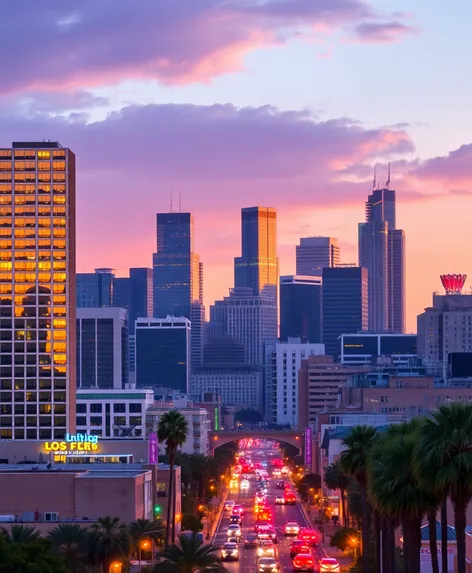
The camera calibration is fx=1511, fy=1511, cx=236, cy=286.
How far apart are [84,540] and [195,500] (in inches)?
3714

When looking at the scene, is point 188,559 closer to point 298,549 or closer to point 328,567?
point 328,567

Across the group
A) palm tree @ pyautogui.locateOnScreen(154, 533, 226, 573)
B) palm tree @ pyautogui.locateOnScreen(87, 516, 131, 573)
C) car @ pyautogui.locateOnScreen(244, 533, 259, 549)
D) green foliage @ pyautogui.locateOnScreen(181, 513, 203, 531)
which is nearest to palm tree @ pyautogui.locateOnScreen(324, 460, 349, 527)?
car @ pyautogui.locateOnScreen(244, 533, 259, 549)

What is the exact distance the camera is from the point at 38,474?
4811 inches

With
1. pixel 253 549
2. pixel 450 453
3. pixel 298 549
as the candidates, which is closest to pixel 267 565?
pixel 298 549

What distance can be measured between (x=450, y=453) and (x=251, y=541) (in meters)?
90.6

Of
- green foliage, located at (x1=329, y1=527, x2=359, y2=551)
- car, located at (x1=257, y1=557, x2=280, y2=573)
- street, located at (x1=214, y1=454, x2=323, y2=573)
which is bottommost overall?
street, located at (x1=214, y1=454, x2=323, y2=573)

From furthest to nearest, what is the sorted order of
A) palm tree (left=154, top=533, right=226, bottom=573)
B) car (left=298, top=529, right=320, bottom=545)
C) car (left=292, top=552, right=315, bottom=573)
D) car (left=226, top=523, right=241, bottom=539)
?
car (left=226, top=523, right=241, bottom=539) → car (left=298, top=529, right=320, bottom=545) → car (left=292, top=552, right=315, bottom=573) → palm tree (left=154, top=533, right=226, bottom=573)

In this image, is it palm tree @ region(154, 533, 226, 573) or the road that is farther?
the road

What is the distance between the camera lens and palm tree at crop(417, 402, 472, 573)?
155 ft

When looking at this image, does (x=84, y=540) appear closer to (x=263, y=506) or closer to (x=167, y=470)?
(x=167, y=470)

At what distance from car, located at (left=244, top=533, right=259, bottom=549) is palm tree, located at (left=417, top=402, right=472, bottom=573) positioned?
8355 centimetres

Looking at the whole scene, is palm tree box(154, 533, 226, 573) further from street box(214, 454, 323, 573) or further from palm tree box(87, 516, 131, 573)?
street box(214, 454, 323, 573)

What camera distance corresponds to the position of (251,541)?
448 feet

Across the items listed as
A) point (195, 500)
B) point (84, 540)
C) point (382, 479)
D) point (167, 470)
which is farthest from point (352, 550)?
point (382, 479)
